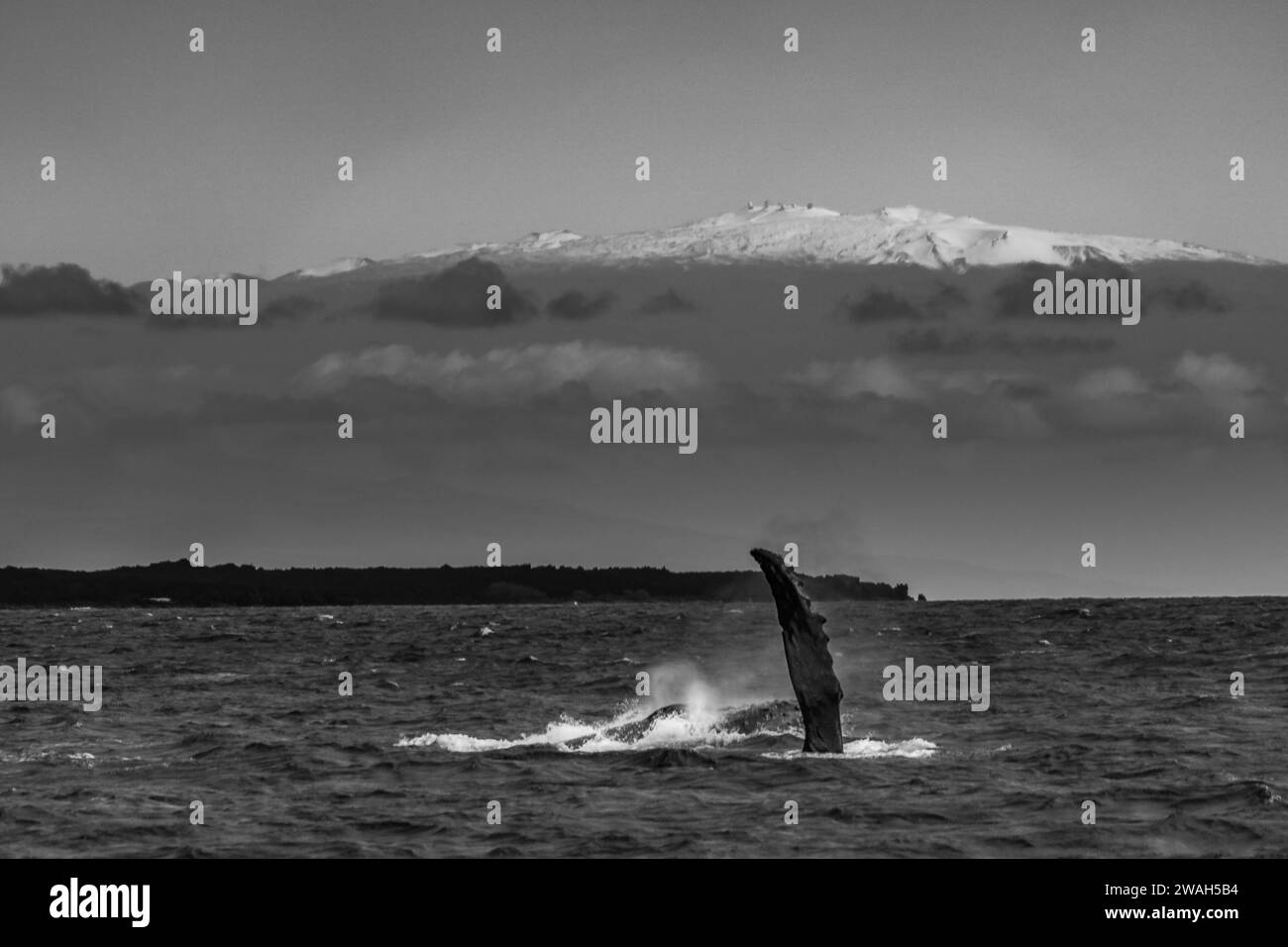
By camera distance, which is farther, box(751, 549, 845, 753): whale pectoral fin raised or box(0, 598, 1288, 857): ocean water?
box(751, 549, 845, 753): whale pectoral fin raised

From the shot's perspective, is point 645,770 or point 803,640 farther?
point 645,770

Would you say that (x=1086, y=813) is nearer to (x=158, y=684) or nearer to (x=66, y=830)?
(x=66, y=830)

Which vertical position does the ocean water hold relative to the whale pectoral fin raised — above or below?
below

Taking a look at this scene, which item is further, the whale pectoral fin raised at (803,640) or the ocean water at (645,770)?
the whale pectoral fin raised at (803,640)

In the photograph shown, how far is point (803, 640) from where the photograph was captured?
29.8m

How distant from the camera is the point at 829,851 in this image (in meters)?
22.8

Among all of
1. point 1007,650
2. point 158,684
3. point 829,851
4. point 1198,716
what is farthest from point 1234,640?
point 829,851

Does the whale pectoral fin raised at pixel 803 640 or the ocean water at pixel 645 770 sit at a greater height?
the whale pectoral fin raised at pixel 803 640

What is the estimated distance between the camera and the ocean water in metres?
24.1

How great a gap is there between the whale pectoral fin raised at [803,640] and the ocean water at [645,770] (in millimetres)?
1154

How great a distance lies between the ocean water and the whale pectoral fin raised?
3.79 feet

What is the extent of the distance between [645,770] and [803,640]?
3827 millimetres

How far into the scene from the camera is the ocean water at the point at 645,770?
24078mm
